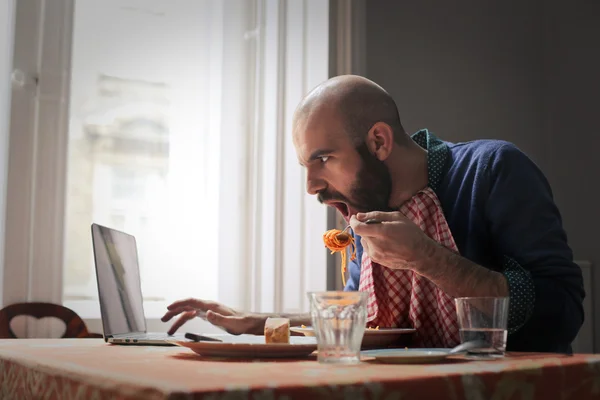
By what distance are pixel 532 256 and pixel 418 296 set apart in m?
0.24

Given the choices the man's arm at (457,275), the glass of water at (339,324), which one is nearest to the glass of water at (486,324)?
the glass of water at (339,324)

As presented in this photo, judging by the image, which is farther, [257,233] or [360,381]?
[257,233]

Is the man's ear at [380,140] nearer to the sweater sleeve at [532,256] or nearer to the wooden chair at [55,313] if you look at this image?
the sweater sleeve at [532,256]

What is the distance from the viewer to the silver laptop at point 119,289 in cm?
138

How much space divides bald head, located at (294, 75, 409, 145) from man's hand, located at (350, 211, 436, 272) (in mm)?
450

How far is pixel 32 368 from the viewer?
87cm

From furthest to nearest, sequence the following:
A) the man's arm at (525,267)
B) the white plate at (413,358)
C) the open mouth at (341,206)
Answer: the open mouth at (341,206) < the man's arm at (525,267) < the white plate at (413,358)

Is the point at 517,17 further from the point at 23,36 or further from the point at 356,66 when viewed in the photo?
the point at 23,36

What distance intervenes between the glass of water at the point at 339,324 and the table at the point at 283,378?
0.08 ft

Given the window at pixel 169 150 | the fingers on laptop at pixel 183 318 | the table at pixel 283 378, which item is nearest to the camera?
the table at pixel 283 378

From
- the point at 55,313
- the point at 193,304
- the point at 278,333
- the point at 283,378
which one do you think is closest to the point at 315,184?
the point at 193,304

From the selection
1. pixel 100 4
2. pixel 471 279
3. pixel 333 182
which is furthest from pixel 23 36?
pixel 471 279

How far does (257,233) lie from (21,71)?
41.2 inches

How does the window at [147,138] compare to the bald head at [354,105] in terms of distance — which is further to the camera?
the window at [147,138]
